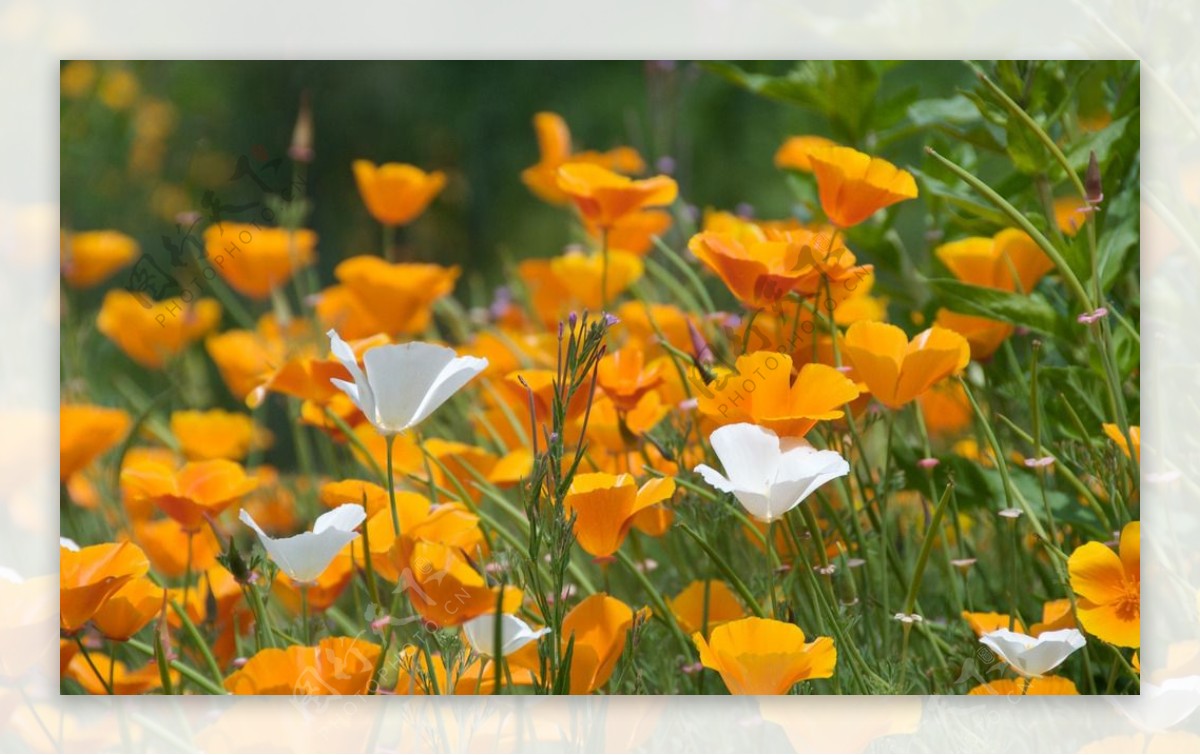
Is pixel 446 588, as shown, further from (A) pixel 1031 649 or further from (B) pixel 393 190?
(B) pixel 393 190

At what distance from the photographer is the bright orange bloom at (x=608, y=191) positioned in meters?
0.96

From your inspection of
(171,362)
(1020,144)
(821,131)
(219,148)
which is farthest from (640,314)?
(219,148)

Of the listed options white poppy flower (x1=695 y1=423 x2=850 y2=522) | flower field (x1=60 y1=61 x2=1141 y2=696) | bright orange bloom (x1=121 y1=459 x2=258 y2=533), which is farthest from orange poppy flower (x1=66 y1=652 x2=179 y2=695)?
white poppy flower (x1=695 y1=423 x2=850 y2=522)

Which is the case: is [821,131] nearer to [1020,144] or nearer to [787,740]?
[1020,144]

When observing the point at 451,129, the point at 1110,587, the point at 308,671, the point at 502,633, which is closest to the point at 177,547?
the point at 308,671

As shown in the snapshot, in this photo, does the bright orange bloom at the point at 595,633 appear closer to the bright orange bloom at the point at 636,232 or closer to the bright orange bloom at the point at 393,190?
the bright orange bloom at the point at 636,232

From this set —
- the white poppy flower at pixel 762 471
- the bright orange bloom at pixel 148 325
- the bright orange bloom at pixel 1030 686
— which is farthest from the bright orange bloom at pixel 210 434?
the bright orange bloom at pixel 1030 686

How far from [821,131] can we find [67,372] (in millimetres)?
1047

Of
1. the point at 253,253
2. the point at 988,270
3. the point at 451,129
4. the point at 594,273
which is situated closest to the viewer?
the point at 988,270

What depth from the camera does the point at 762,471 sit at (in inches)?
31.0

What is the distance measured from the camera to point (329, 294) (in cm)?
125

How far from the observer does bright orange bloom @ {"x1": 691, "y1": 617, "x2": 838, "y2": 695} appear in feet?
2.65

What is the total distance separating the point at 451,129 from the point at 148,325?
1259 mm

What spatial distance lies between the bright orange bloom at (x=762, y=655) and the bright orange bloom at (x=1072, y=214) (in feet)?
1.19
